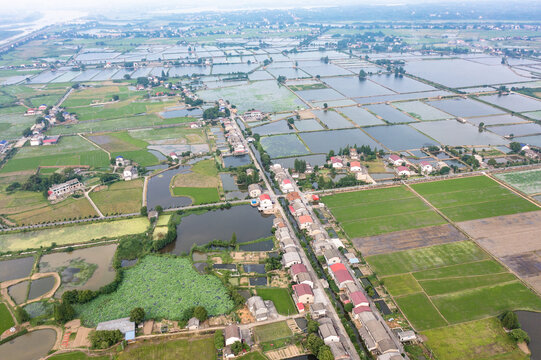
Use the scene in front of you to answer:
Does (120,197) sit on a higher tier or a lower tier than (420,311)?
higher

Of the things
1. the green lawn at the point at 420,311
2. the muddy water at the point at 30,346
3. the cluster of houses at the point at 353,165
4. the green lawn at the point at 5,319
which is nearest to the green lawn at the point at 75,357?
the muddy water at the point at 30,346

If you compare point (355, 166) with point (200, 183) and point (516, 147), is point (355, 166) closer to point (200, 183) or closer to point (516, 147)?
point (200, 183)

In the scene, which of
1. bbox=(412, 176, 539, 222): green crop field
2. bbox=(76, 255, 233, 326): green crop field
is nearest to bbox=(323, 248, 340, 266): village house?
bbox=(76, 255, 233, 326): green crop field

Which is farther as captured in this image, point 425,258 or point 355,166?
point 355,166

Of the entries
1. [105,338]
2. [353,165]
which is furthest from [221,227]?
[353,165]

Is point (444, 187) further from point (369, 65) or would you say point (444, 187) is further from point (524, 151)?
point (369, 65)

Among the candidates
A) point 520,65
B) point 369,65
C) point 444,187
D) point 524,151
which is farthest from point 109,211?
point 520,65

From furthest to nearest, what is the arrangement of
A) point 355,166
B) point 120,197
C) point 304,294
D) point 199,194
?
point 355,166 < point 199,194 < point 120,197 < point 304,294

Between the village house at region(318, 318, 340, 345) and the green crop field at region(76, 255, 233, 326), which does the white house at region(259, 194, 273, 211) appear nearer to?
the green crop field at region(76, 255, 233, 326)
